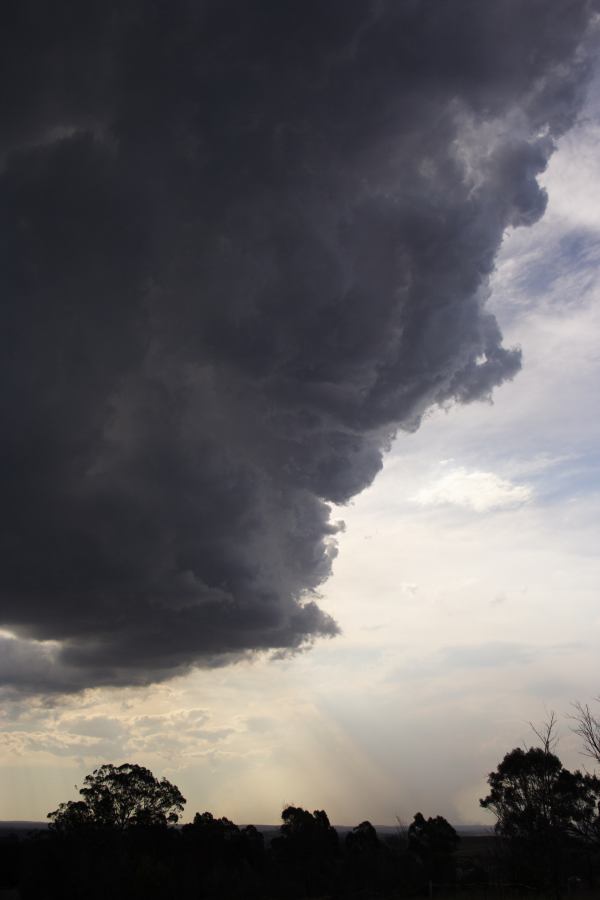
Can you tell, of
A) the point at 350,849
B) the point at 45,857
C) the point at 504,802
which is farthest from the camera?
the point at 350,849

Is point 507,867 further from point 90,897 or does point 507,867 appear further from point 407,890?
point 90,897

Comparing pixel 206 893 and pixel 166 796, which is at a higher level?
pixel 166 796

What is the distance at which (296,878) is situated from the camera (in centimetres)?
8469

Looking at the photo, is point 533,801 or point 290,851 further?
point 290,851

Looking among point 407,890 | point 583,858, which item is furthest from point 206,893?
point 583,858

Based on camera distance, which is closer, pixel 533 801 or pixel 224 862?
pixel 533 801

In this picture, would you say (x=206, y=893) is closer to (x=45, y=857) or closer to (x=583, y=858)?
(x=45, y=857)

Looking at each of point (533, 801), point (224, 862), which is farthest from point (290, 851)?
point (533, 801)

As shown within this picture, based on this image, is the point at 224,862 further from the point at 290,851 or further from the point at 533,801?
the point at 533,801

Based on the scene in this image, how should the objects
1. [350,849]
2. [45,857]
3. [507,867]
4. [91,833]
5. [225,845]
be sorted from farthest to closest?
1. [350,849]
2. [225,845]
3. [91,833]
4. [45,857]
5. [507,867]

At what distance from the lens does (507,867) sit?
6284 cm

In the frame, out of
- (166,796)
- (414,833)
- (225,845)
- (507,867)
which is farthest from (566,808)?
(166,796)

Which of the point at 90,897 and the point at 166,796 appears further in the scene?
the point at 166,796

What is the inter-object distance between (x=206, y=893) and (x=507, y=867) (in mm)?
29202
